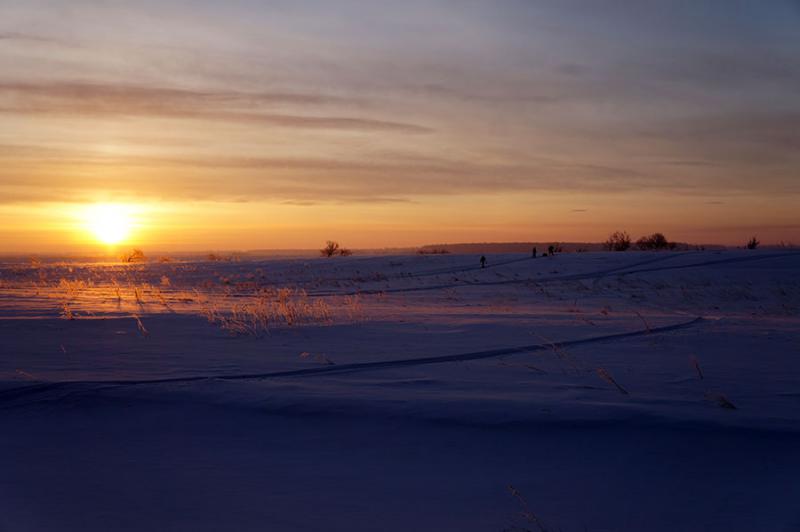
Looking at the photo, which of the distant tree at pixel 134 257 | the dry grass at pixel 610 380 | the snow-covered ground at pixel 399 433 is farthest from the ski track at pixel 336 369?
the distant tree at pixel 134 257

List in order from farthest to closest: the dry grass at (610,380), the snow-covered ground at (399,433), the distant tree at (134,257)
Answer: the distant tree at (134,257), the dry grass at (610,380), the snow-covered ground at (399,433)

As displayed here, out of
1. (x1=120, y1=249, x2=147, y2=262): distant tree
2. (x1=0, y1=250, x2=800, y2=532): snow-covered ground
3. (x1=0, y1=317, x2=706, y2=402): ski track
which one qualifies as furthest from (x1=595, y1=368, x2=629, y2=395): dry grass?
(x1=120, y1=249, x2=147, y2=262): distant tree

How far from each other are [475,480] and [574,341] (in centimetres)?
536

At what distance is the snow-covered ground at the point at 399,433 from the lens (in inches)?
131

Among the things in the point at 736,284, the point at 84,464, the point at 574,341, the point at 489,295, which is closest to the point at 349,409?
the point at 84,464

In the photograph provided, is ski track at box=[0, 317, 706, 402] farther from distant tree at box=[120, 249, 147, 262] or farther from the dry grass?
distant tree at box=[120, 249, 147, 262]

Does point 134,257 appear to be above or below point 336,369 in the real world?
above

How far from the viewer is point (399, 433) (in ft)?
14.6

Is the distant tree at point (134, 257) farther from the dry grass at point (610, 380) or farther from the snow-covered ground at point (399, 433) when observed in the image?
the dry grass at point (610, 380)

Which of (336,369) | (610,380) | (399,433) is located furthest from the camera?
(336,369)

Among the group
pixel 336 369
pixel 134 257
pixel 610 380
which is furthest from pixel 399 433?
pixel 134 257

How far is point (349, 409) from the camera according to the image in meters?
4.91

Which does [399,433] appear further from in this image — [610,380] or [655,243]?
[655,243]

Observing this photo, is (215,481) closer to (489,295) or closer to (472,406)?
(472,406)
